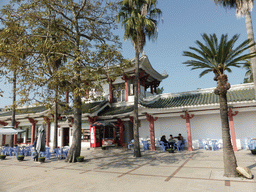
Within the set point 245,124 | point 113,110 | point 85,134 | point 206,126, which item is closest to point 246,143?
point 245,124

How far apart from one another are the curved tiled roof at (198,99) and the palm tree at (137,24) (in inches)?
159

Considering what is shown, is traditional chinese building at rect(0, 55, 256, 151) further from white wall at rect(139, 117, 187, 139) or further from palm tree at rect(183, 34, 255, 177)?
palm tree at rect(183, 34, 255, 177)

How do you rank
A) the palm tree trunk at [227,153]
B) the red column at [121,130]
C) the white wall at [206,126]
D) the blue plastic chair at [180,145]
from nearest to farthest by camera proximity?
the palm tree trunk at [227,153], the blue plastic chair at [180,145], the white wall at [206,126], the red column at [121,130]

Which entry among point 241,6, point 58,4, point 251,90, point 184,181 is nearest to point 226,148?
point 184,181

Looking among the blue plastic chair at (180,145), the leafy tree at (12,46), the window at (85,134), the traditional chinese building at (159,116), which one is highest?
the leafy tree at (12,46)

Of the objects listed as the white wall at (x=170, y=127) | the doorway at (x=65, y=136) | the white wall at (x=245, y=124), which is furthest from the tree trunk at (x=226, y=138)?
the doorway at (x=65, y=136)

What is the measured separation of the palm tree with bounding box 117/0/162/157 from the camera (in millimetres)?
12117

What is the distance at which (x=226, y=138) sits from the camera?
698 centimetres

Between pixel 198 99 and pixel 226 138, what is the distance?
27.1 feet

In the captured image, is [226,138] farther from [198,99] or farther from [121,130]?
[121,130]

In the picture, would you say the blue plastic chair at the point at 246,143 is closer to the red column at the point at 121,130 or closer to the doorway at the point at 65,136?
the red column at the point at 121,130

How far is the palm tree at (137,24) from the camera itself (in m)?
12.1

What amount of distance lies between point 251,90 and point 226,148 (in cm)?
931

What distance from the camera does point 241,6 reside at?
9.84 meters
